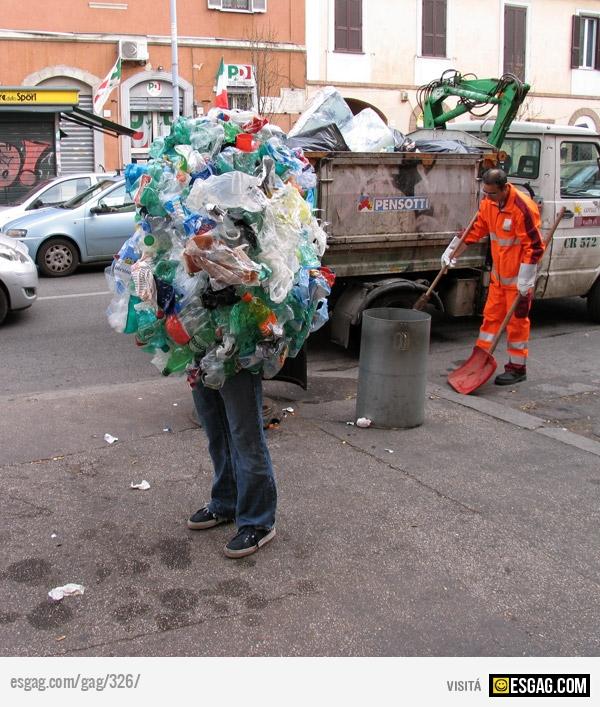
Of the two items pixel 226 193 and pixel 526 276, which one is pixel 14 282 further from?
pixel 226 193

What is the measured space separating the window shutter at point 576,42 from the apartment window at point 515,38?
240cm

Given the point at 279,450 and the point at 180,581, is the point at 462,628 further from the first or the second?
the point at 279,450

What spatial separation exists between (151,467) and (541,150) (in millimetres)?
5778

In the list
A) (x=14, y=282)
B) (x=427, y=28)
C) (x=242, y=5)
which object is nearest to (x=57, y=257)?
(x=14, y=282)

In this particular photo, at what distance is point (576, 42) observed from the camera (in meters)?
30.8

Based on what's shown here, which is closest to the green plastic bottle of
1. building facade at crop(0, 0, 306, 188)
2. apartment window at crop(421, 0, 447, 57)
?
building facade at crop(0, 0, 306, 188)

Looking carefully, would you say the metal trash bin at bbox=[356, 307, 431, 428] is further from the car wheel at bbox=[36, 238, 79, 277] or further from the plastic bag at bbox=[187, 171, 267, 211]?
the car wheel at bbox=[36, 238, 79, 277]

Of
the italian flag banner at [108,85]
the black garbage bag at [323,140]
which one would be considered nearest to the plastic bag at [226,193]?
the black garbage bag at [323,140]

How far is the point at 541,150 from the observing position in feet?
28.4

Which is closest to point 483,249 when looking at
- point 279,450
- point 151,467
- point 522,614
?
point 279,450

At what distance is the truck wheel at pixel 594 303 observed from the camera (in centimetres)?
937

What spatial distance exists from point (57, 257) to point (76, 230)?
21.3 inches

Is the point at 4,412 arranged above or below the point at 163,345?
below

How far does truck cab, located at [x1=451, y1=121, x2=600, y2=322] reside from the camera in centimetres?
861
